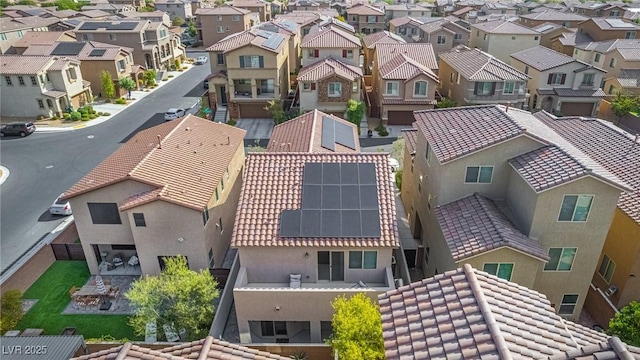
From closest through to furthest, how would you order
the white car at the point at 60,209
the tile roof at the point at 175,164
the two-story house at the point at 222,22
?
the tile roof at the point at 175,164 < the white car at the point at 60,209 < the two-story house at the point at 222,22

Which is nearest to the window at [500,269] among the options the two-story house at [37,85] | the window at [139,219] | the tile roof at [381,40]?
the window at [139,219]

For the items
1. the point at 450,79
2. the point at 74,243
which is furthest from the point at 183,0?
the point at 74,243

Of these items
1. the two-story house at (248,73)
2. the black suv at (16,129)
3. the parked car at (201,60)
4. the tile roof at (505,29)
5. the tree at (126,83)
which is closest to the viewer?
the black suv at (16,129)

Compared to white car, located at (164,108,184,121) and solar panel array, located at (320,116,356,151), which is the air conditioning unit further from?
white car, located at (164,108,184,121)

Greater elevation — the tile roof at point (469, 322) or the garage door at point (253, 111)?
the tile roof at point (469, 322)

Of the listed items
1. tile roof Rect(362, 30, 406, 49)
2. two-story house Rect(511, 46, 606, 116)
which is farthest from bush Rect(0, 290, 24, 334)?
two-story house Rect(511, 46, 606, 116)

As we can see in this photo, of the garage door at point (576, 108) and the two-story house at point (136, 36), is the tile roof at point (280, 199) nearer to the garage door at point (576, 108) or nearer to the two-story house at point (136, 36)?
the garage door at point (576, 108)
